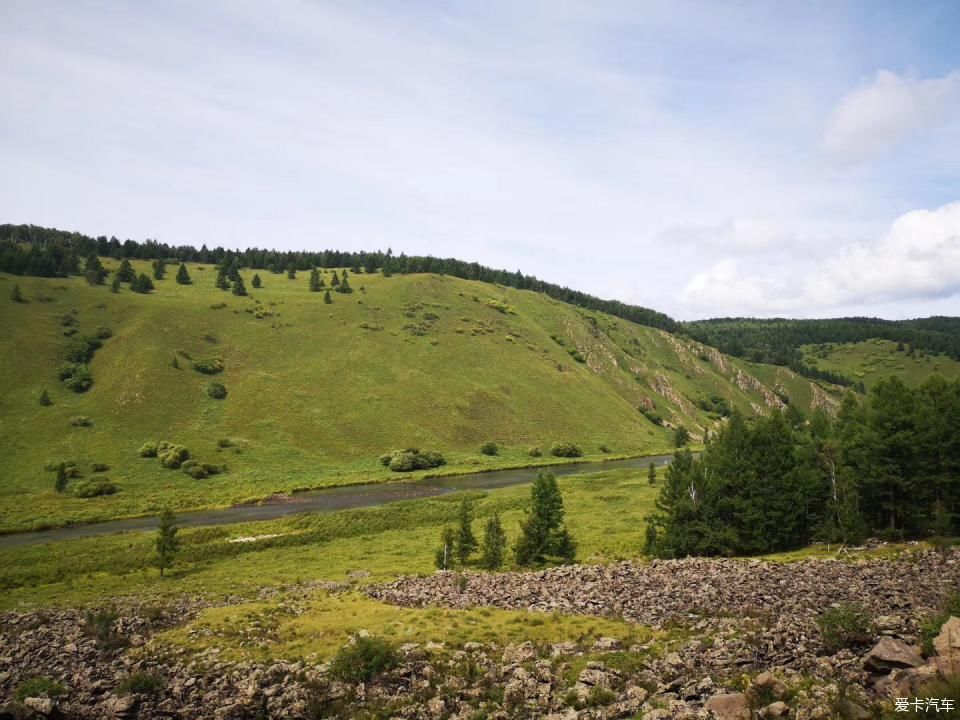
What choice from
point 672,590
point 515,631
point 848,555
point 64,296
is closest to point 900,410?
point 848,555

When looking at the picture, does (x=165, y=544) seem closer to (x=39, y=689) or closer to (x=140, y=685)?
(x=39, y=689)

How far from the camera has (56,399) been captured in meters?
115

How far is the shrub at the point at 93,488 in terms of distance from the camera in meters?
85.8

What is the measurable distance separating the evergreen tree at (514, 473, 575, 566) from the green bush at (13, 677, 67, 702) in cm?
3771

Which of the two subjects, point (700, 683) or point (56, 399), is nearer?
point (700, 683)

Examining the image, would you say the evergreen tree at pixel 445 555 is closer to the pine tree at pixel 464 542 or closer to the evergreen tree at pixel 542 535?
the pine tree at pixel 464 542

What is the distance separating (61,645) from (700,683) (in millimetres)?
34703

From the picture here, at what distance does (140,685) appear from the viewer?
82.7 feet

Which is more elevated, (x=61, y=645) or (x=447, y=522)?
(x=61, y=645)

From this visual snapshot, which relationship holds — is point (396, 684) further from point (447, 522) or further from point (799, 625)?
point (447, 522)

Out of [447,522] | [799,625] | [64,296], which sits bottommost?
[447,522]

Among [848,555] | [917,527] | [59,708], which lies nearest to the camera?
[59,708]

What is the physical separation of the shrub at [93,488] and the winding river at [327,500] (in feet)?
42.5

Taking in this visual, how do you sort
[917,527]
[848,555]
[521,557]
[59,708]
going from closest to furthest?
1. [59,708]
2. [848,555]
3. [917,527]
4. [521,557]
